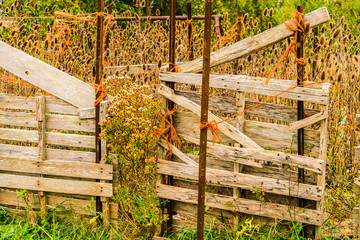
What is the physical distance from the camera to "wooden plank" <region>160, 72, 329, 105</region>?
133 inches

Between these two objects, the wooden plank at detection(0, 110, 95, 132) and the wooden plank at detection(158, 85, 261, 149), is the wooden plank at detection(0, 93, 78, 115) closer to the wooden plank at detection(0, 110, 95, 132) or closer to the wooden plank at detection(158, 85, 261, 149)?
the wooden plank at detection(0, 110, 95, 132)

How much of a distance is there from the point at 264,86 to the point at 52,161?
2.12 metres

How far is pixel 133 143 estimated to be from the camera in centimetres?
377

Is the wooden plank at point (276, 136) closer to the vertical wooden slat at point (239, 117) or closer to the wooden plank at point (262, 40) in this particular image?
the vertical wooden slat at point (239, 117)

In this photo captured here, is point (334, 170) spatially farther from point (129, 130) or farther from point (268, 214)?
point (129, 130)

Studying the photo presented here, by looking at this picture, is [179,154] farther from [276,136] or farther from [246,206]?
[276,136]

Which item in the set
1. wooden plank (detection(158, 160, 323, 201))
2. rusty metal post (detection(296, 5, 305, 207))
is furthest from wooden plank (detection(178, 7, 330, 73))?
wooden plank (detection(158, 160, 323, 201))

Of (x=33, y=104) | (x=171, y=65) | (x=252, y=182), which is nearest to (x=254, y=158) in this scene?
(x=252, y=182)

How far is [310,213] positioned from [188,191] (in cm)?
108

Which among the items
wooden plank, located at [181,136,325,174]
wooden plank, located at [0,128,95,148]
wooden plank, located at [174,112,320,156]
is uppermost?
wooden plank, located at [174,112,320,156]

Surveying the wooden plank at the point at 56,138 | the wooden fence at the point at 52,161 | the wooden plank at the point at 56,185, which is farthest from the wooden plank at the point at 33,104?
the wooden plank at the point at 56,185

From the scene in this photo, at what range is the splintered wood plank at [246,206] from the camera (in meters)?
3.62

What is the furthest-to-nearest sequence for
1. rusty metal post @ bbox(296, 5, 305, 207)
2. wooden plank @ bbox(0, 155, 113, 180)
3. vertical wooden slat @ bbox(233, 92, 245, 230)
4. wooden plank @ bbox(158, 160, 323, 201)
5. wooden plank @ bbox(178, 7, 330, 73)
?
1. wooden plank @ bbox(0, 155, 113, 180)
2. vertical wooden slat @ bbox(233, 92, 245, 230)
3. wooden plank @ bbox(158, 160, 323, 201)
4. rusty metal post @ bbox(296, 5, 305, 207)
5. wooden plank @ bbox(178, 7, 330, 73)

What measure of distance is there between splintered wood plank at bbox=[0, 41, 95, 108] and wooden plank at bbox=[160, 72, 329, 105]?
85cm
